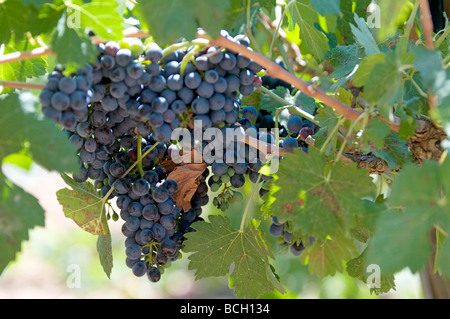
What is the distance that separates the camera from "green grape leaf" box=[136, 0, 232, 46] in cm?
64

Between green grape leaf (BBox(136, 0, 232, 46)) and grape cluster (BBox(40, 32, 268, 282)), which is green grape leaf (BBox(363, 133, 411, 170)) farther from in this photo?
green grape leaf (BBox(136, 0, 232, 46))

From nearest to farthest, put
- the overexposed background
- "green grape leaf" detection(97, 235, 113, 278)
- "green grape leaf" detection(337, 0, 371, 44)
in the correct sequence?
1. "green grape leaf" detection(97, 235, 113, 278)
2. "green grape leaf" detection(337, 0, 371, 44)
3. the overexposed background

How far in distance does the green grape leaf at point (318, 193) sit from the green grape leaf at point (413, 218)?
0.37 feet

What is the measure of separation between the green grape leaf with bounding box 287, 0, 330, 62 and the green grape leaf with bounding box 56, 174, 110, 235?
19.3 inches

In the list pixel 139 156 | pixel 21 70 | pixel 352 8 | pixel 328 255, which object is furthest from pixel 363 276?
pixel 21 70

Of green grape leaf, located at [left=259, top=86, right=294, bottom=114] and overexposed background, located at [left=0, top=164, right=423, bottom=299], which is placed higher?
green grape leaf, located at [left=259, top=86, right=294, bottom=114]

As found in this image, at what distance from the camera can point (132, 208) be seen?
2.96 ft

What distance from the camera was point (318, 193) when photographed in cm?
75

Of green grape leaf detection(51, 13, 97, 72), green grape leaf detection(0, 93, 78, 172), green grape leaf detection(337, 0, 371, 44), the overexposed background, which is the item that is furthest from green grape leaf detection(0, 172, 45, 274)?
the overexposed background

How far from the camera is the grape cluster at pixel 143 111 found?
0.73m

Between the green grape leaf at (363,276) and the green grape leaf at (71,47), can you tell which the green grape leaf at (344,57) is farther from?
the green grape leaf at (71,47)

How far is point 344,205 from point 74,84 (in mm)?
397
